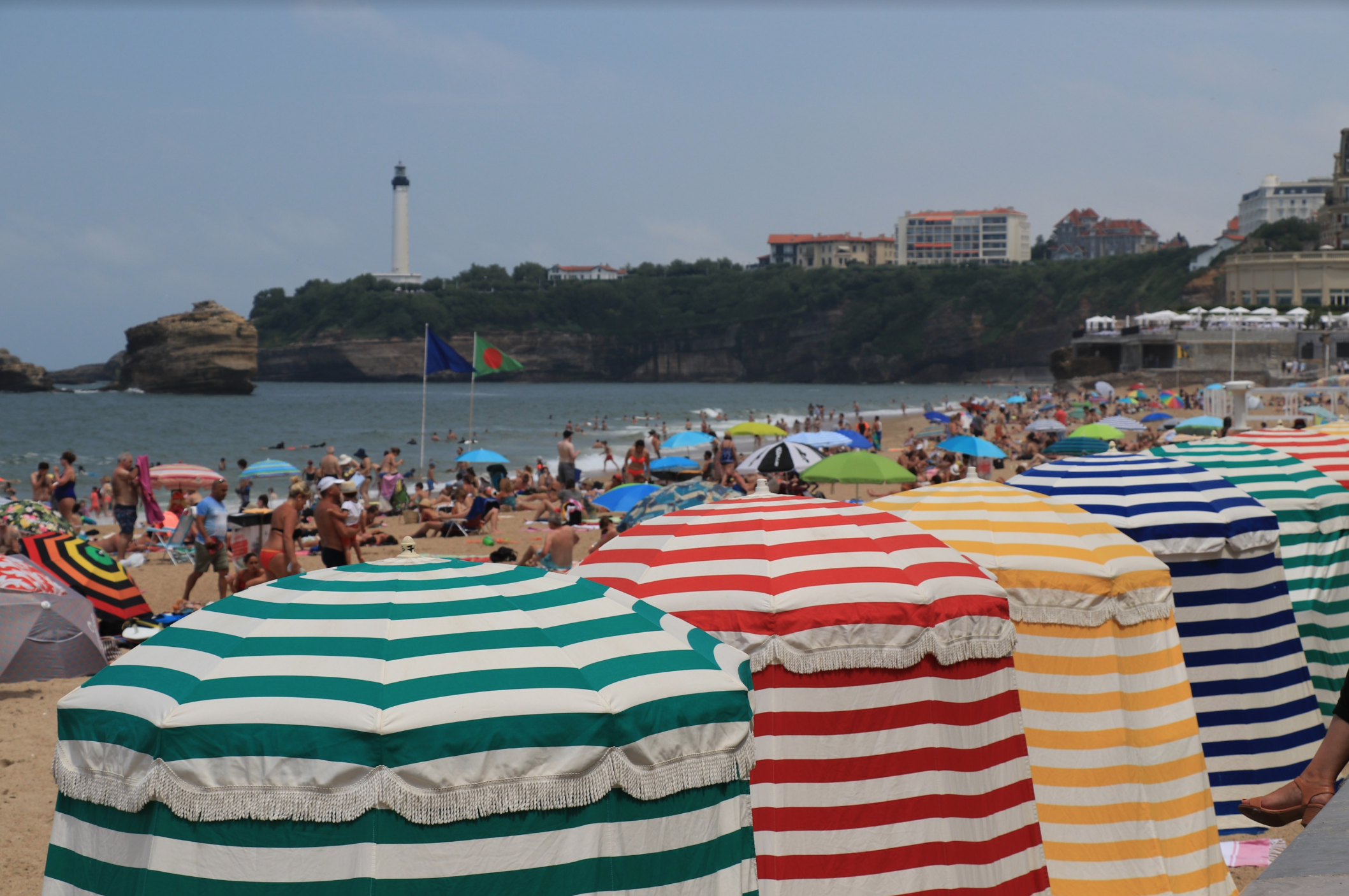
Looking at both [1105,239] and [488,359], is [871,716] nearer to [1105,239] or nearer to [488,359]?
[488,359]

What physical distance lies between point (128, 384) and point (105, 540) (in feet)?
328

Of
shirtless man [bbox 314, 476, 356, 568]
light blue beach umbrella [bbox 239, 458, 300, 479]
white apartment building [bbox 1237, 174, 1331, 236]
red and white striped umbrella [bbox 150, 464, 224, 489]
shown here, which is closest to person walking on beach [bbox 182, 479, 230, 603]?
shirtless man [bbox 314, 476, 356, 568]

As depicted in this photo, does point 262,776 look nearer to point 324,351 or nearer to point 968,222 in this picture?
point 324,351

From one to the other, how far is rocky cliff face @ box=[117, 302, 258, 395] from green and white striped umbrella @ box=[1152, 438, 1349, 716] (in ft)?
330

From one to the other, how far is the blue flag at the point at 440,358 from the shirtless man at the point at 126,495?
5738 mm

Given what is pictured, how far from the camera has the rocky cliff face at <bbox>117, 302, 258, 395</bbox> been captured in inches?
3844

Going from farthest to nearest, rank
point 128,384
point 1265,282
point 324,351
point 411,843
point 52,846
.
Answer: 1. point 324,351
2. point 128,384
3. point 1265,282
4. point 52,846
5. point 411,843

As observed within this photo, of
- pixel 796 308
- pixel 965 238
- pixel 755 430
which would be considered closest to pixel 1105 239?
pixel 965 238

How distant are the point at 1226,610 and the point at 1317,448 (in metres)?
2.87

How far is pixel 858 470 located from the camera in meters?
15.2

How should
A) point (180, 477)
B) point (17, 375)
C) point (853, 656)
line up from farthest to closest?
1. point (17, 375)
2. point (180, 477)
3. point (853, 656)

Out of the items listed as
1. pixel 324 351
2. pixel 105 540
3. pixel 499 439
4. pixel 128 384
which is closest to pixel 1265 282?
pixel 499 439

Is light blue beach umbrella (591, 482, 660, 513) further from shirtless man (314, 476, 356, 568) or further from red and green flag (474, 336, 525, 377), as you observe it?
red and green flag (474, 336, 525, 377)

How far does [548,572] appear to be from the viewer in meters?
3.20
